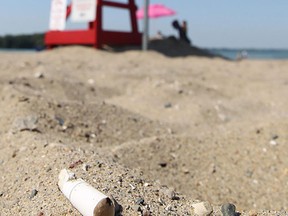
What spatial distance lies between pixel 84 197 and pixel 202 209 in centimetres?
37

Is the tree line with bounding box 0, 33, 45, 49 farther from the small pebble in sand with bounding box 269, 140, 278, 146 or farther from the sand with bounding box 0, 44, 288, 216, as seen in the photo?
the small pebble in sand with bounding box 269, 140, 278, 146

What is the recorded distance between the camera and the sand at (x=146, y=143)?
1.77 meters

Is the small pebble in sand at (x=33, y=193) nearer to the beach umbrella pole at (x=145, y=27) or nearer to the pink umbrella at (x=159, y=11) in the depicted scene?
the beach umbrella pole at (x=145, y=27)

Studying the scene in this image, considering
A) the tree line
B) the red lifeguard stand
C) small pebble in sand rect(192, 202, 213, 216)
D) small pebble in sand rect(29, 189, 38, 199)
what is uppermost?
small pebble in sand rect(192, 202, 213, 216)

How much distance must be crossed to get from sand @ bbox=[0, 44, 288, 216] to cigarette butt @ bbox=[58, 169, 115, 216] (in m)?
0.05

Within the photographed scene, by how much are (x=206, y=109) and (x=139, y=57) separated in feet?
14.0

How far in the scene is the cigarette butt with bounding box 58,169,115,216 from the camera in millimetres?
1392

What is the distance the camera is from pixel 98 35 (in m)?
9.12

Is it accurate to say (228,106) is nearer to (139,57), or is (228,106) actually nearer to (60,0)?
(139,57)

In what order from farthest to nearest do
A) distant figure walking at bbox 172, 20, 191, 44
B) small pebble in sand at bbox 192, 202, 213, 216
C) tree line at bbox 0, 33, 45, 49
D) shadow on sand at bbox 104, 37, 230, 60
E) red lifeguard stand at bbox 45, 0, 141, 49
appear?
1. tree line at bbox 0, 33, 45, 49
2. distant figure walking at bbox 172, 20, 191, 44
3. shadow on sand at bbox 104, 37, 230, 60
4. red lifeguard stand at bbox 45, 0, 141, 49
5. small pebble in sand at bbox 192, 202, 213, 216

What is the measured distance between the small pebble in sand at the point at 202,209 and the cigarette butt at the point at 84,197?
0.29 m

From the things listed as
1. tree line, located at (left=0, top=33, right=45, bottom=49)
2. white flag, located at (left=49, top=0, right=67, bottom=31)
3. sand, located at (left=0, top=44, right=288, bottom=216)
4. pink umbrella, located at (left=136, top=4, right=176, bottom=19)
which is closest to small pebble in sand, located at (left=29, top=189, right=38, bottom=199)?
sand, located at (left=0, top=44, right=288, bottom=216)

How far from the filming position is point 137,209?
1.53m

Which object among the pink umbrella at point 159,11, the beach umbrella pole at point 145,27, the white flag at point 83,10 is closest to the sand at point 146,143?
the white flag at point 83,10
